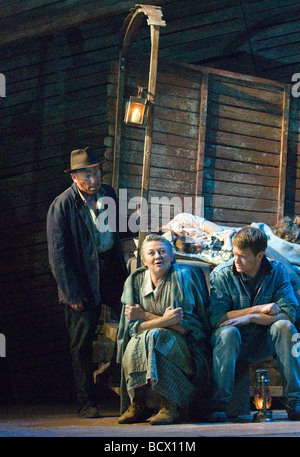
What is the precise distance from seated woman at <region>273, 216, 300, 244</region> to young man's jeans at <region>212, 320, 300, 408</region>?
313 centimetres

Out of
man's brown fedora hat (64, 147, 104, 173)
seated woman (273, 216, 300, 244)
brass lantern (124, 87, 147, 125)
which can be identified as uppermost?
brass lantern (124, 87, 147, 125)

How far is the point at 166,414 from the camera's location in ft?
15.7

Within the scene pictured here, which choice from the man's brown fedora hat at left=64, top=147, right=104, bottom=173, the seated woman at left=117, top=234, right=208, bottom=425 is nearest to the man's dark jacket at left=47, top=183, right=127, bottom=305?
the man's brown fedora hat at left=64, top=147, right=104, bottom=173

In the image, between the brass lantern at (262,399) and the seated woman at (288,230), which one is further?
the seated woman at (288,230)

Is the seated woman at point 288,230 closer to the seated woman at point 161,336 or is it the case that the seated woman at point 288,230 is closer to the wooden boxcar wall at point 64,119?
the wooden boxcar wall at point 64,119

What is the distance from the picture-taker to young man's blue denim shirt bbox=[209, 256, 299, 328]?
522 centimetres

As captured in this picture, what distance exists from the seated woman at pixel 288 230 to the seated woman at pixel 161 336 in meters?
3.02

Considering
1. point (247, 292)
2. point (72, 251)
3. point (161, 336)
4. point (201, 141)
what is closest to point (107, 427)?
point (161, 336)

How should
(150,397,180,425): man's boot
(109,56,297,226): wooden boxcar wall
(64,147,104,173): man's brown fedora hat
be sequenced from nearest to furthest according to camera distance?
(150,397,180,425): man's boot
(64,147,104,173): man's brown fedora hat
(109,56,297,226): wooden boxcar wall

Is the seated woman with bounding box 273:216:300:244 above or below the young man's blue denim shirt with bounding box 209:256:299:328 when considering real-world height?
above

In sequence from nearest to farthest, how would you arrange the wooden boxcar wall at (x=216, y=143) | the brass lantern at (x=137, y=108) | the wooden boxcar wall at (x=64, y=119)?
1. the brass lantern at (x=137, y=108)
2. the wooden boxcar wall at (x=216, y=143)
3. the wooden boxcar wall at (x=64, y=119)

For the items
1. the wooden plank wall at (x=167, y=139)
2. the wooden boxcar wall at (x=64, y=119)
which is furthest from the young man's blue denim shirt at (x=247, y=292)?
the wooden boxcar wall at (x=64, y=119)

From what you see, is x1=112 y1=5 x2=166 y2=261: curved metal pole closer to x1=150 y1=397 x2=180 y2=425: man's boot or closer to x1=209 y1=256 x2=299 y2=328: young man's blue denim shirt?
x1=209 y1=256 x2=299 y2=328: young man's blue denim shirt

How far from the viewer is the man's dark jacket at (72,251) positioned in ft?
18.6
